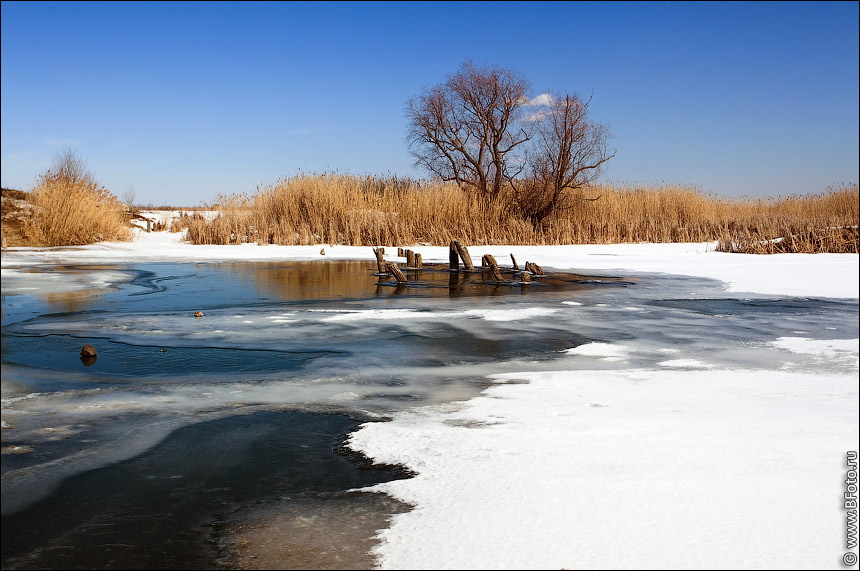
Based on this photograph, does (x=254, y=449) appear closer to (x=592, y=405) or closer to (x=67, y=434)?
(x=67, y=434)

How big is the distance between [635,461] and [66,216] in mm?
16816

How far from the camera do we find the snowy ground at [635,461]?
166 centimetres

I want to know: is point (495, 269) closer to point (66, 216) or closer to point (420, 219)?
point (420, 219)

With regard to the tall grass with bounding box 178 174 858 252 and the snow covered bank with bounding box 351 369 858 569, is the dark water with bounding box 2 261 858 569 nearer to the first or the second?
the snow covered bank with bounding box 351 369 858 569

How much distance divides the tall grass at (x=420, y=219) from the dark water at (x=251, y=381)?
32.6 feet

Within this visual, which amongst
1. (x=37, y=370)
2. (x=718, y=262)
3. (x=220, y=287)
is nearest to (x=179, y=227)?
(x=220, y=287)

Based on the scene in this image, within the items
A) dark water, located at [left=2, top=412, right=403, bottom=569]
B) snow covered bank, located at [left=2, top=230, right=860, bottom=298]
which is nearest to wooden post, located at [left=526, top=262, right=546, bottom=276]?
snow covered bank, located at [left=2, top=230, right=860, bottom=298]

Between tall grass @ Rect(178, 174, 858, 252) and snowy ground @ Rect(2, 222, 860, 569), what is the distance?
45.0 ft

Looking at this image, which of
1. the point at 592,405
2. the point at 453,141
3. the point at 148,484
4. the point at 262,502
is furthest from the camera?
the point at 453,141

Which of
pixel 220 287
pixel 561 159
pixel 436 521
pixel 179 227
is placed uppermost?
pixel 561 159

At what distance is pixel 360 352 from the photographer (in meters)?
4.13

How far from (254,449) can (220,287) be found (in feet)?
19.1

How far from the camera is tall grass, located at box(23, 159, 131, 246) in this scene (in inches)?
633

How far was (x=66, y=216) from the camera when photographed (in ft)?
A: 53.1
